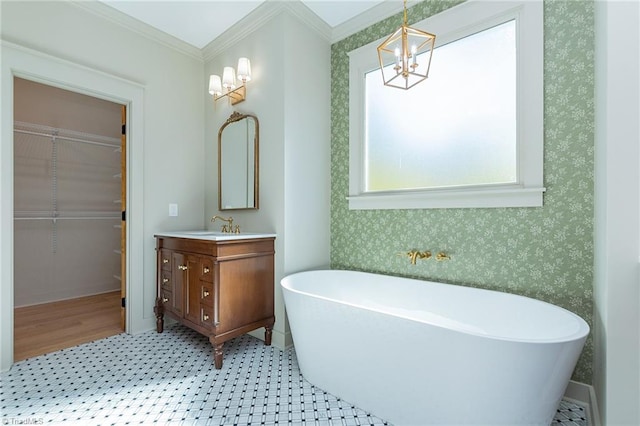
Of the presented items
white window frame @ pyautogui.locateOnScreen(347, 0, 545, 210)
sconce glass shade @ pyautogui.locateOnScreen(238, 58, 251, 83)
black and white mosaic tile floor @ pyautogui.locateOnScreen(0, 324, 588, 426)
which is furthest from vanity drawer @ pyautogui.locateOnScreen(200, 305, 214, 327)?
sconce glass shade @ pyautogui.locateOnScreen(238, 58, 251, 83)

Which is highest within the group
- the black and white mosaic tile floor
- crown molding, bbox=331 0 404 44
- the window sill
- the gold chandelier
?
crown molding, bbox=331 0 404 44

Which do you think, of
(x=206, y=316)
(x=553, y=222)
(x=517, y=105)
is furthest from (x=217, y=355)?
(x=517, y=105)

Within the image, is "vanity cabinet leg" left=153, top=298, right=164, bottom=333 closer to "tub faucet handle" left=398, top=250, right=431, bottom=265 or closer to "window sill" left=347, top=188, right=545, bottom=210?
"window sill" left=347, top=188, right=545, bottom=210

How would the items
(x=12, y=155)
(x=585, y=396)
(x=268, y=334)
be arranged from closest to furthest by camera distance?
(x=585, y=396), (x=12, y=155), (x=268, y=334)

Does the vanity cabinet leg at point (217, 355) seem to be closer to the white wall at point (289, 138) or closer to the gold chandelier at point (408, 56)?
the white wall at point (289, 138)

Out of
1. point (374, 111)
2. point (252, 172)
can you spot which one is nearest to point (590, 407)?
point (374, 111)

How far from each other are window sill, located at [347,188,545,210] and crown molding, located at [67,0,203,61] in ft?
7.14

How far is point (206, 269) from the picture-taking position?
215cm

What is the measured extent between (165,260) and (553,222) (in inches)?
112

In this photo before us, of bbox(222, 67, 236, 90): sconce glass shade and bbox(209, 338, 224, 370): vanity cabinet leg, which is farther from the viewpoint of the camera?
bbox(222, 67, 236, 90): sconce glass shade

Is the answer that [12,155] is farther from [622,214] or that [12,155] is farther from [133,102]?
[622,214]

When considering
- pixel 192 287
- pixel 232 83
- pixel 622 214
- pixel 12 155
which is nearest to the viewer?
pixel 622 214

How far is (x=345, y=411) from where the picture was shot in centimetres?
163

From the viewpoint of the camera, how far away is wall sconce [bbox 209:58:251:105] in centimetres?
255
